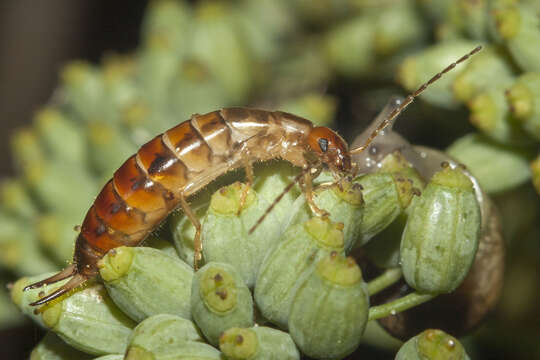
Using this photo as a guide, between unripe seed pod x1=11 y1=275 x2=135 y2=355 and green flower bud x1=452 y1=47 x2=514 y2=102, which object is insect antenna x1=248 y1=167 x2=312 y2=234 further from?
green flower bud x1=452 y1=47 x2=514 y2=102

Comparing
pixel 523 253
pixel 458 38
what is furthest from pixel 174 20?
pixel 523 253

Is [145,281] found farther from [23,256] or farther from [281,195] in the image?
[23,256]

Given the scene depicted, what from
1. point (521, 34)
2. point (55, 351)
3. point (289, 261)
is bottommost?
point (55, 351)

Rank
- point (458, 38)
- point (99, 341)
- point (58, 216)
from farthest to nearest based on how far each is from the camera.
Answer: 1. point (58, 216)
2. point (458, 38)
3. point (99, 341)

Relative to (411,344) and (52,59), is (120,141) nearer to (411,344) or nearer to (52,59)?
(52,59)

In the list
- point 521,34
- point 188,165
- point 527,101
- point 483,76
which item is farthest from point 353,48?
point 188,165

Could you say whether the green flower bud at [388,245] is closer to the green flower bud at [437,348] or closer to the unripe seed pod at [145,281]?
the green flower bud at [437,348]
